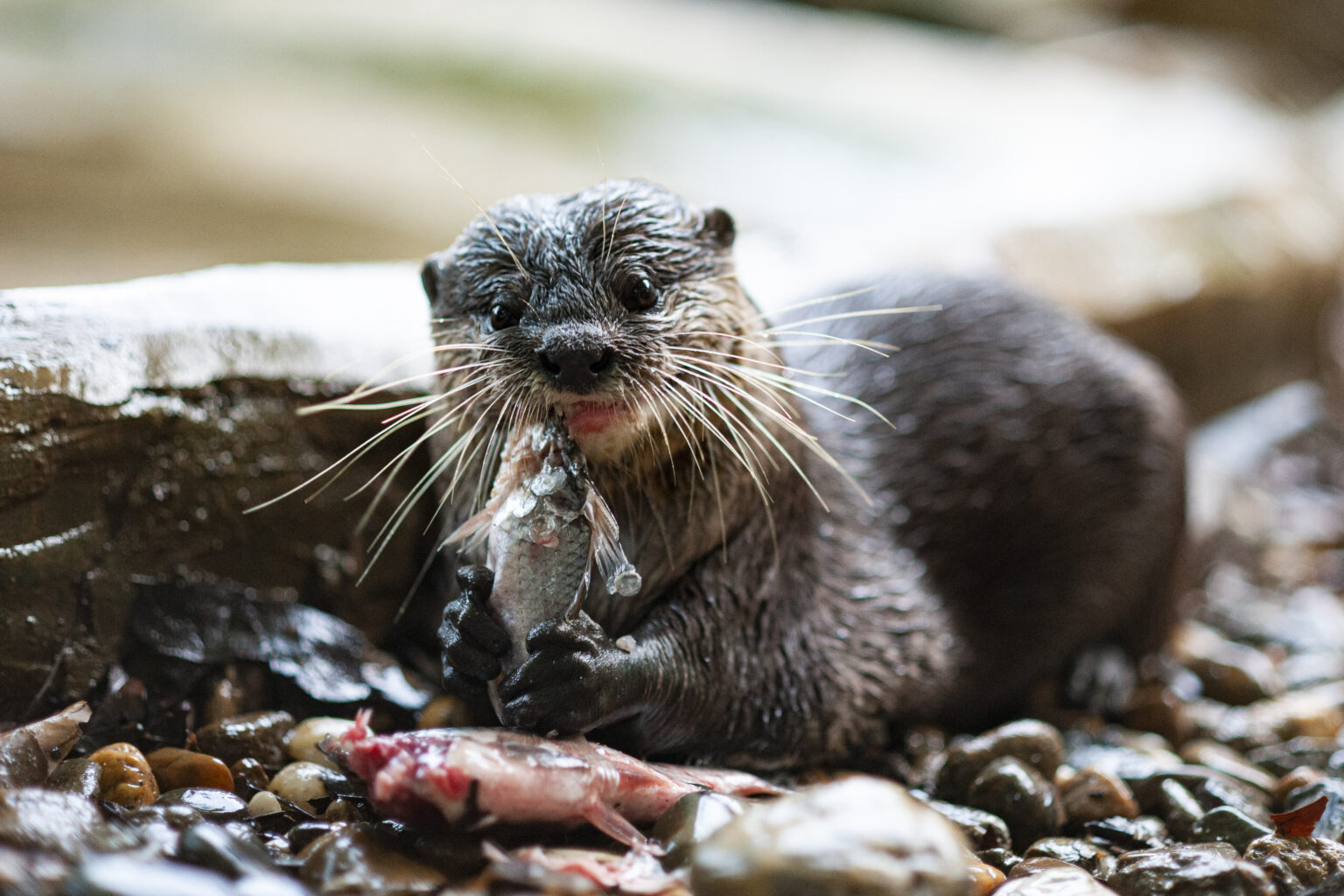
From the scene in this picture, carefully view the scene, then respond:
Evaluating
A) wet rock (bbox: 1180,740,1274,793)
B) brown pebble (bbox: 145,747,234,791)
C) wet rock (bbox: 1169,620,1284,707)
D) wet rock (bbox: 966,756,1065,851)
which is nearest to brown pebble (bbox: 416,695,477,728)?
brown pebble (bbox: 145,747,234,791)

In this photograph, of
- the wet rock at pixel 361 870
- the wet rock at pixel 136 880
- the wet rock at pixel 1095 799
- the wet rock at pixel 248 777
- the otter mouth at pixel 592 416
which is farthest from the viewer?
the wet rock at pixel 1095 799

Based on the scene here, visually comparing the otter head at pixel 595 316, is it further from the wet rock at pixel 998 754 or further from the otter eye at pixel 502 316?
the wet rock at pixel 998 754

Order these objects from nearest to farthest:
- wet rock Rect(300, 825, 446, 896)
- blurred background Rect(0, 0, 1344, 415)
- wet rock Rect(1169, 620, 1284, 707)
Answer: wet rock Rect(300, 825, 446, 896) < wet rock Rect(1169, 620, 1284, 707) < blurred background Rect(0, 0, 1344, 415)

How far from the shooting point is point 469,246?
2262 millimetres

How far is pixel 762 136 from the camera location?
7676mm

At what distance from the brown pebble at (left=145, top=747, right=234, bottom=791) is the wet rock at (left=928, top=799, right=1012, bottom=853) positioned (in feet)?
4.20

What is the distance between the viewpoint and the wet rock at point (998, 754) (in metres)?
2.47

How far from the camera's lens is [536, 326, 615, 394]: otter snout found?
1947mm

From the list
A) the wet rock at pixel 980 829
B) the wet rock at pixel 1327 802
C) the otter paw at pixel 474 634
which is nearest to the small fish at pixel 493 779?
the otter paw at pixel 474 634

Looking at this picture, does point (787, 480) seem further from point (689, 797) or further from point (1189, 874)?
point (1189, 874)

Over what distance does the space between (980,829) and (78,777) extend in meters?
Answer: 1.58

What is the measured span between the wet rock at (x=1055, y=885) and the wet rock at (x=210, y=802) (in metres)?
1.22

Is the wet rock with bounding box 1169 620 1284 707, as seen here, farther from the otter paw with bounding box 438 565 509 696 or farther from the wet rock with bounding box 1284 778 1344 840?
the otter paw with bounding box 438 565 509 696

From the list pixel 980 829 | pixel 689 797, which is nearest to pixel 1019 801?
pixel 980 829
